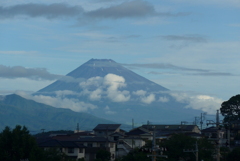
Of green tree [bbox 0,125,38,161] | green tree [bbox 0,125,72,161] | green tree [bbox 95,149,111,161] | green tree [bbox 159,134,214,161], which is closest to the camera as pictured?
green tree [bbox 0,125,72,161]

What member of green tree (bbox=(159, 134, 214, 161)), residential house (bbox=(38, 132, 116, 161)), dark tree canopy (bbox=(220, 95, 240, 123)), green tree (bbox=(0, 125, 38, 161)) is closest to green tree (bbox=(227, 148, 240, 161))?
green tree (bbox=(159, 134, 214, 161))

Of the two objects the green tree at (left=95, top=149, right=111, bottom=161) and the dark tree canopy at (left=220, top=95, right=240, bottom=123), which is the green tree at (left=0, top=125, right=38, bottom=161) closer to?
the green tree at (left=95, top=149, right=111, bottom=161)

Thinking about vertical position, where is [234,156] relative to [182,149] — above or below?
below

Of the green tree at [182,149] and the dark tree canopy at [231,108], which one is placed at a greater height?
the dark tree canopy at [231,108]

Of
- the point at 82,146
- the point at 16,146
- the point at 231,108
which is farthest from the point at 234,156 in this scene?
the point at 231,108

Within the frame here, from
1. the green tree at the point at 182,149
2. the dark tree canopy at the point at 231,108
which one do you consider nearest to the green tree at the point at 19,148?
the green tree at the point at 182,149

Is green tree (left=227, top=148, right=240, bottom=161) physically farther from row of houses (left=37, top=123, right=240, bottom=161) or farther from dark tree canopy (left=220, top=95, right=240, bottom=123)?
dark tree canopy (left=220, top=95, right=240, bottom=123)

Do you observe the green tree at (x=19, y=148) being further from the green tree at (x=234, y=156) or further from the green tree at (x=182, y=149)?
the green tree at (x=234, y=156)

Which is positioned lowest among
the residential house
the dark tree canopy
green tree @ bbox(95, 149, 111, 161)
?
green tree @ bbox(95, 149, 111, 161)

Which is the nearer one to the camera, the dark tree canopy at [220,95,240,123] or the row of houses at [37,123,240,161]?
the row of houses at [37,123,240,161]

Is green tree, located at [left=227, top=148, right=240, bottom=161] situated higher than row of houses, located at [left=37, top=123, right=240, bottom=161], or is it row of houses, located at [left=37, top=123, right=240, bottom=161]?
row of houses, located at [left=37, top=123, right=240, bottom=161]

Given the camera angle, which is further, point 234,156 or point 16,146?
point 234,156

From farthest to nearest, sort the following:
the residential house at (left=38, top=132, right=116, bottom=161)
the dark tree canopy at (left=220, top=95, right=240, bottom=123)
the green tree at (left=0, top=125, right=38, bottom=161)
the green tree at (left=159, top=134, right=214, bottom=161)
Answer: the dark tree canopy at (left=220, top=95, right=240, bottom=123) < the residential house at (left=38, top=132, right=116, bottom=161) < the green tree at (left=159, top=134, right=214, bottom=161) < the green tree at (left=0, top=125, right=38, bottom=161)

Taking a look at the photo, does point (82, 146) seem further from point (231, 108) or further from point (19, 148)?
point (231, 108)
